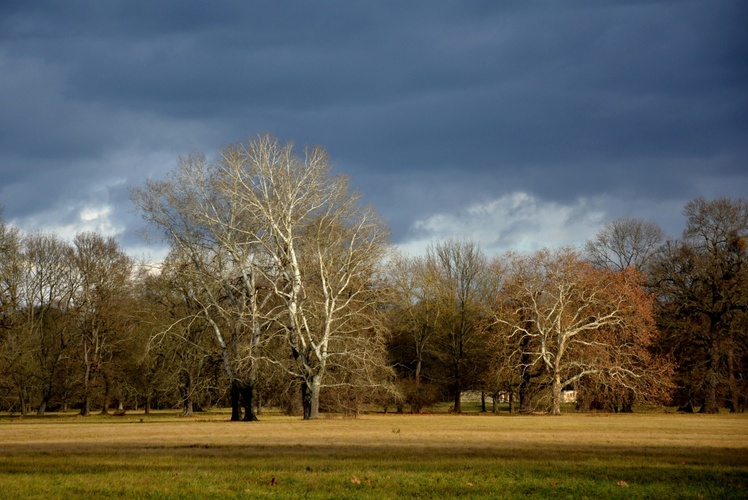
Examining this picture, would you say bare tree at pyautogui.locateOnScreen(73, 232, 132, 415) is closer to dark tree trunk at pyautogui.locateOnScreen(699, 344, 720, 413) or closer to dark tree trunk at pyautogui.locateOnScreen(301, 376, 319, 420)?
dark tree trunk at pyautogui.locateOnScreen(301, 376, 319, 420)

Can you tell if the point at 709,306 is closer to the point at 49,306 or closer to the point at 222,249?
the point at 222,249

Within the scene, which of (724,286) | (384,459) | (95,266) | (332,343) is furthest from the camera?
(95,266)

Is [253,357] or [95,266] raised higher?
[95,266]

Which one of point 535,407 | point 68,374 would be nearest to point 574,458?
point 535,407

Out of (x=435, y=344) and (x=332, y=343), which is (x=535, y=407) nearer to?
(x=435, y=344)

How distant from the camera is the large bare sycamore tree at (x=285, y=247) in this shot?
40.1 meters

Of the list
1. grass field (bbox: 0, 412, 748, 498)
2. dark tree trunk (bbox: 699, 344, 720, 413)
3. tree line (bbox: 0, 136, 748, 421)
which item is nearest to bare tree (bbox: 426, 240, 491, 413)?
tree line (bbox: 0, 136, 748, 421)

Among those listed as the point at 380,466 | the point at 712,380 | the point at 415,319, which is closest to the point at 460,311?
the point at 415,319

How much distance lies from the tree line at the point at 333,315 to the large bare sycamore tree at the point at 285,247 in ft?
0.41

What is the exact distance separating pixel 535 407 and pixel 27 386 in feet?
130

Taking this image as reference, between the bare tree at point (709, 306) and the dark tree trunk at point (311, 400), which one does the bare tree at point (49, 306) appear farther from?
the bare tree at point (709, 306)

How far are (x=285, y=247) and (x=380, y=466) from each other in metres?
27.3

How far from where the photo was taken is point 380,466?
51.9 ft

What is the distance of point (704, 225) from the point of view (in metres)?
55.5
